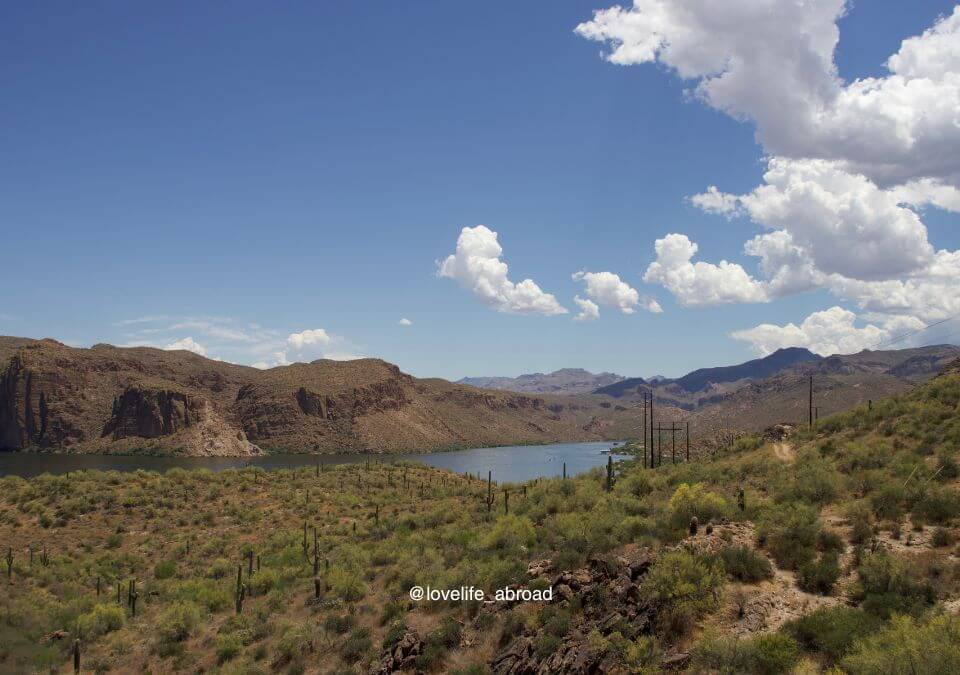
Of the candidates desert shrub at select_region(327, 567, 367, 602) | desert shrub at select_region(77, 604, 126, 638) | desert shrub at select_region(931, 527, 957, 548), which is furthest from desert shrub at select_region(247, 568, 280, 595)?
desert shrub at select_region(931, 527, 957, 548)

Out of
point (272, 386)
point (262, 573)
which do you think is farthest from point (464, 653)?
point (272, 386)

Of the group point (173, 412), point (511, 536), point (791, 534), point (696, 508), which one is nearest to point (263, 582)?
point (511, 536)

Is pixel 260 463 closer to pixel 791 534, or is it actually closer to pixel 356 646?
pixel 356 646

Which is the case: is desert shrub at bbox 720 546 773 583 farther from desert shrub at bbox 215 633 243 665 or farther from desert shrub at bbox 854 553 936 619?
desert shrub at bbox 215 633 243 665

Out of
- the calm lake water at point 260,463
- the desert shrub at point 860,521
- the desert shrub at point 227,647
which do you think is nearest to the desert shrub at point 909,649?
the desert shrub at point 860,521

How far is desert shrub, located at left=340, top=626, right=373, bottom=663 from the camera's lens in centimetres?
1652

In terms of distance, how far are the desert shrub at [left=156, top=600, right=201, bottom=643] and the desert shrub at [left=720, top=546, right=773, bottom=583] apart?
62.4 ft

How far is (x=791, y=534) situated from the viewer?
1393cm

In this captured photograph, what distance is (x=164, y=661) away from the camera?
19031 millimetres

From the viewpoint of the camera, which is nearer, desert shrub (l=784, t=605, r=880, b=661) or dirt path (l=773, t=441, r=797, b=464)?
desert shrub (l=784, t=605, r=880, b=661)

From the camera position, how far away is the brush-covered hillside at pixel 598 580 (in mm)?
10906

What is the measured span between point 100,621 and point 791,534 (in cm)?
2588

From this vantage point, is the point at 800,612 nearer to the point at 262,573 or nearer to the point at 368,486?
the point at 262,573

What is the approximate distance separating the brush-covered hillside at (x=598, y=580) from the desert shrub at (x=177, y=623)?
0.24 ft
